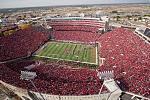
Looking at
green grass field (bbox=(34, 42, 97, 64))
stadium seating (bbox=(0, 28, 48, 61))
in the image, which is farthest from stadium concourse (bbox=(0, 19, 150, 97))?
green grass field (bbox=(34, 42, 97, 64))

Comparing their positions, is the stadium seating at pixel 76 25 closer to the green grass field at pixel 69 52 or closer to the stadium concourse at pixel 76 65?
the stadium concourse at pixel 76 65

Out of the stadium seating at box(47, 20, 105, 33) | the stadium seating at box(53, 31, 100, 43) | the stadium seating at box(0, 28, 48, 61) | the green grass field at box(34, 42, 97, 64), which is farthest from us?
the stadium seating at box(47, 20, 105, 33)

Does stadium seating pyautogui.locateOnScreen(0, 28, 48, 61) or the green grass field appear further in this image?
stadium seating pyautogui.locateOnScreen(0, 28, 48, 61)

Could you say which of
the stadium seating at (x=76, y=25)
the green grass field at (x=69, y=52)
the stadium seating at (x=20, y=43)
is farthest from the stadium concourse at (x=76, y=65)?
the green grass field at (x=69, y=52)

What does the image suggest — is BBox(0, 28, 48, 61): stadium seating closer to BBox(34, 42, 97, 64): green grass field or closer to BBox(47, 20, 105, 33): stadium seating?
BBox(34, 42, 97, 64): green grass field

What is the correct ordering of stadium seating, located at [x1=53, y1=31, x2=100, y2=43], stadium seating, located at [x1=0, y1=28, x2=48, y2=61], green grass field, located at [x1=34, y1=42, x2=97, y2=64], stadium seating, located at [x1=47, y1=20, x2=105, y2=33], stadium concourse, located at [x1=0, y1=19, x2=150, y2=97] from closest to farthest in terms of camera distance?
stadium concourse, located at [x1=0, y1=19, x2=150, y2=97], green grass field, located at [x1=34, y1=42, x2=97, y2=64], stadium seating, located at [x1=0, y1=28, x2=48, y2=61], stadium seating, located at [x1=53, y1=31, x2=100, y2=43], stadium seating, located at [x1=47, y1=20, x2=105, y2=33]

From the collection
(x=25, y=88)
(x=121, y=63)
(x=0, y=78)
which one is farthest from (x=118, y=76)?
(x=0, y=78)

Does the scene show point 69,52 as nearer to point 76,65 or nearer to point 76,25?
point 76,65
